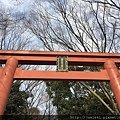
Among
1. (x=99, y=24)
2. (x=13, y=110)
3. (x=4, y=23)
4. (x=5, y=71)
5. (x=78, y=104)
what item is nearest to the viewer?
(x=5, y=71)

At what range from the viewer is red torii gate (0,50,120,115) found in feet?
17.5

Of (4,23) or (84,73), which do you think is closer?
(84,73)

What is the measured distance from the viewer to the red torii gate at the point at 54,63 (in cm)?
534

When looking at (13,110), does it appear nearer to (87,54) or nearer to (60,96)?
(60,96)

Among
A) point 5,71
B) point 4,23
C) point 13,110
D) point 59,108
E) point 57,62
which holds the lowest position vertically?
Answer: point 5,71

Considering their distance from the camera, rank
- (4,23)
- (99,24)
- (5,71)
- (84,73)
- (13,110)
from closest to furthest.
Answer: (5,71), (84,73), (4,23), (99,24), (13,110)

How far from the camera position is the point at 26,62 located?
577 centimetres

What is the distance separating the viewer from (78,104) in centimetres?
1733

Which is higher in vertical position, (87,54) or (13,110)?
(13,110)

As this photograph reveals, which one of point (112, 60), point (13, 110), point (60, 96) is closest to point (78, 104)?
point (60, 96)

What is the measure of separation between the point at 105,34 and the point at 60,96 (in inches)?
353

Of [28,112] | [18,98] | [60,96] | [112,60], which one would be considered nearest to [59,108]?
[60,96]

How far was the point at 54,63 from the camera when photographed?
231 inches

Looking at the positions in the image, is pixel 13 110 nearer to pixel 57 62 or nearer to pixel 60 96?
pixel 60 96
